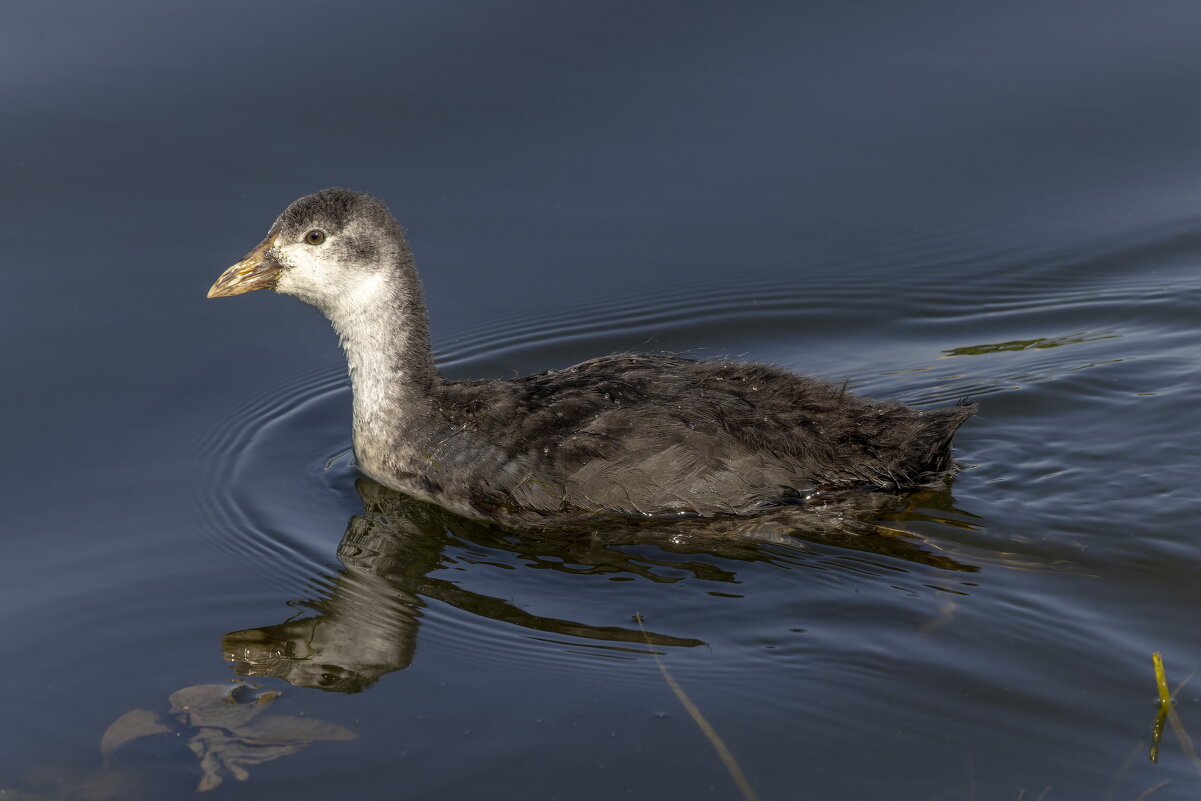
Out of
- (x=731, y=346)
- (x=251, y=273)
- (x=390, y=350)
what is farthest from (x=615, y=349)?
(x=251, y=273)

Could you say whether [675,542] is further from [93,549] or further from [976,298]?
[976,298]

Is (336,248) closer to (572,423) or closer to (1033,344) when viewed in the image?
(572,423)

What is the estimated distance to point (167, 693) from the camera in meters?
5.57

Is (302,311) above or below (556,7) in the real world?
below

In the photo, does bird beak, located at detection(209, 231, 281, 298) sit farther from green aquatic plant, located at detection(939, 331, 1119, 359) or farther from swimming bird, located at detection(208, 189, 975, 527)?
green aquatic plant, located at detection(939, 331, 1119, 359)

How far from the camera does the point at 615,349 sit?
8.55m

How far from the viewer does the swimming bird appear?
674cm

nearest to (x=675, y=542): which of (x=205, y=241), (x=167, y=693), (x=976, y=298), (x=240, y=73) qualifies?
(x=167, y=693)

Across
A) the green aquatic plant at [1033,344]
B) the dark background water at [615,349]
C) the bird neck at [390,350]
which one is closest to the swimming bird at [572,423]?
the bird neck at [390,350]

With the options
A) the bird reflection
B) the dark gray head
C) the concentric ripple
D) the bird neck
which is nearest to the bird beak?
the dark gray head

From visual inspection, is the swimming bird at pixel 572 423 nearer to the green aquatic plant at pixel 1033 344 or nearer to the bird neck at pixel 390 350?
the bird neck at pixel 390 350

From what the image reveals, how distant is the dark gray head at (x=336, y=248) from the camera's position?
728cm

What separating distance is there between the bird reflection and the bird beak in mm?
1184

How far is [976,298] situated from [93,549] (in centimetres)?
511
